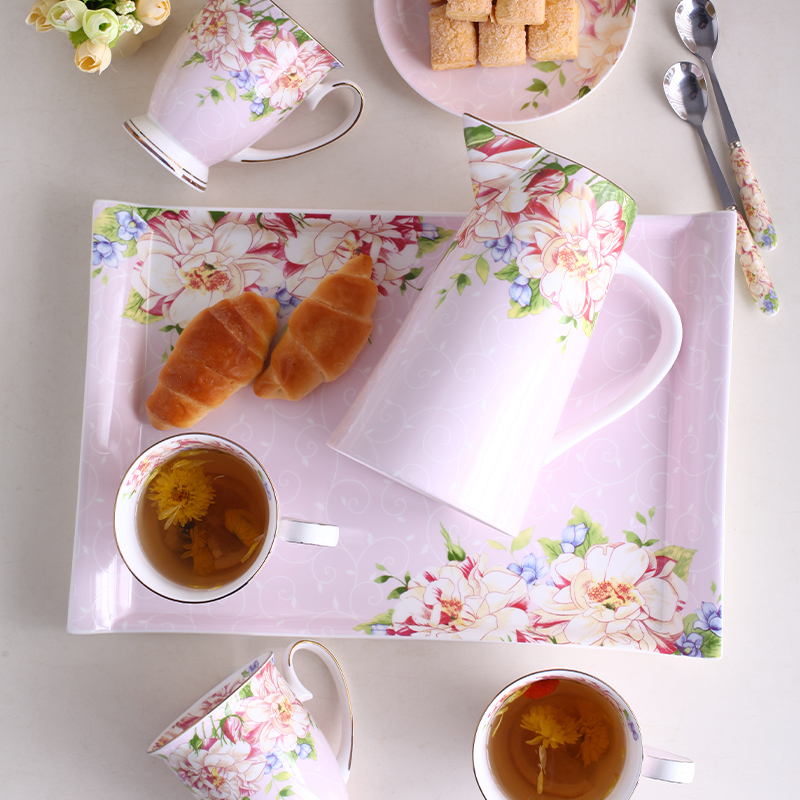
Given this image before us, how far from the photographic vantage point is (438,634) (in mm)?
653

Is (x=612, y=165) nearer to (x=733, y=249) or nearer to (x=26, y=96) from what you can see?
(x=733, y=249)

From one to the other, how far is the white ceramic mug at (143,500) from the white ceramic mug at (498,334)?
5.0 inches

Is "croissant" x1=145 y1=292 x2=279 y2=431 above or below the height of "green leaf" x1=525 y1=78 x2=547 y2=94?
below

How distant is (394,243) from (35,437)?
484mm

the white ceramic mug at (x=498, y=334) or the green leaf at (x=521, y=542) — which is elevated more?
the white ceramic mug at (x=498, y=334)

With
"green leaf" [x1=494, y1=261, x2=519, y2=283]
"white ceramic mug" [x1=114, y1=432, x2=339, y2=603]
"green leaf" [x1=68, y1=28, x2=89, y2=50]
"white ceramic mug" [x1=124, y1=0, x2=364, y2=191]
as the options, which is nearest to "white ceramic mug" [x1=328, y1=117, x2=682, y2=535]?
"green leaf" [x1=494, y1=261, x2=519, y2=283]

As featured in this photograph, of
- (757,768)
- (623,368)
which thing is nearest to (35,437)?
(623,368)

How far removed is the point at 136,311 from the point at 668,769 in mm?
697

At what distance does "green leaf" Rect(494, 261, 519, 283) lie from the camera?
A: 480mm

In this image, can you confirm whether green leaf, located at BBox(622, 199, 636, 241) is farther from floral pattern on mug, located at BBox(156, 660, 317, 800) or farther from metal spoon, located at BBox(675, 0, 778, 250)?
floral pattern on mug, located at BBox(156, 660, 317, 800)

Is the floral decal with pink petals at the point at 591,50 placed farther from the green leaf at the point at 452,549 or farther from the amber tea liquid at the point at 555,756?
the amber tea liquid at the point at 555,756

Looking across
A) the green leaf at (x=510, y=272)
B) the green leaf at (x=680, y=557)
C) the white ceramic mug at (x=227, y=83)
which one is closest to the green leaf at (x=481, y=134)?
the green leaf at (x=510, y=272)

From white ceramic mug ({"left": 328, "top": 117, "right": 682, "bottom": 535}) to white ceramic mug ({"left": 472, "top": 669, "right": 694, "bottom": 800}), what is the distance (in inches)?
8.3

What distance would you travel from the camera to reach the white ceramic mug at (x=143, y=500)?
0.59 metres
